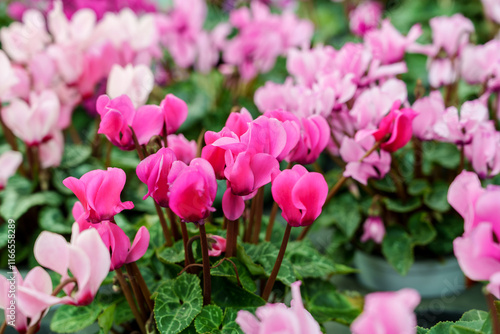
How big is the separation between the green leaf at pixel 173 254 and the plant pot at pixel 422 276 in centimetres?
44

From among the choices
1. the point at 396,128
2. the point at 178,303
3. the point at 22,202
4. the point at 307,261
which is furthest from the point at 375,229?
the point at 22,202

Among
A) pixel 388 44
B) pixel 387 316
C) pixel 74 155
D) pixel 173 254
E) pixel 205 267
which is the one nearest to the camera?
pixel 387 316

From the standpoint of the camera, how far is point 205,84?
5.20ft

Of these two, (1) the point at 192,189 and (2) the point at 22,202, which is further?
(2) the point at 22,202

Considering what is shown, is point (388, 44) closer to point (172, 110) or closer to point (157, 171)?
point (172, 110)

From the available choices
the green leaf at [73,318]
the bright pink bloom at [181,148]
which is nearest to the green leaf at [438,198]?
the bright pink bloom at [181,148]

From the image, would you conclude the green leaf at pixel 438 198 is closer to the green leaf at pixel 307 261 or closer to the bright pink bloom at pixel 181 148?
the green leaf at pixel 307 261

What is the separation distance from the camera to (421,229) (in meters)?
0.97

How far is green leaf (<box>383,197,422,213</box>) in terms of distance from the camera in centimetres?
95

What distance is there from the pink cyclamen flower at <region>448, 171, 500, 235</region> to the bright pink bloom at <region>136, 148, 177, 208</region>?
0.28 m

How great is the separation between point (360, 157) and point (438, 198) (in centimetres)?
32

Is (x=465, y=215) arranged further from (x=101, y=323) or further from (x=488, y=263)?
(x=101, y=323)

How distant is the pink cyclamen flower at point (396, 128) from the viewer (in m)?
0.63

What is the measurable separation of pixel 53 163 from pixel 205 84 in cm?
68
